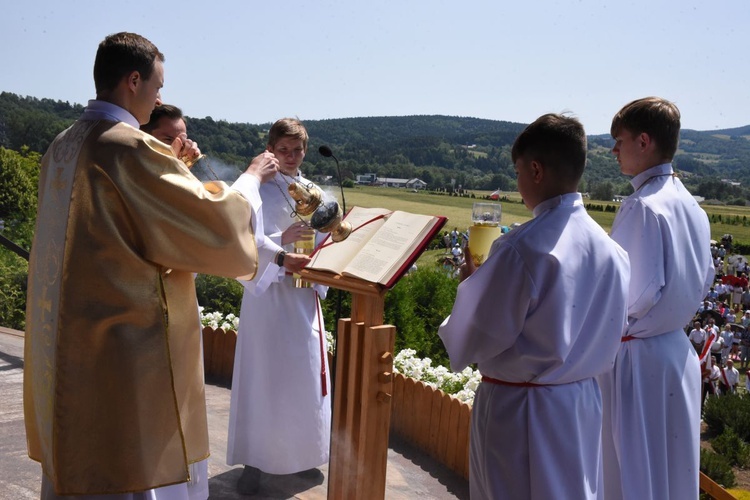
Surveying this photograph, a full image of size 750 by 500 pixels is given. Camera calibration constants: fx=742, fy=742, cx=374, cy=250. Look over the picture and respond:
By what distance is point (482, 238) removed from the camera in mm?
2936

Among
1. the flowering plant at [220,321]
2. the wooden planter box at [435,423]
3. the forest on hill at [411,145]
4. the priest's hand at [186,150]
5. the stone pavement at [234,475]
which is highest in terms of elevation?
the forest on hill at [411,145]

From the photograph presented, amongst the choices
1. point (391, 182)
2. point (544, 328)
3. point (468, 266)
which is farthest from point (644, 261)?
point (391, 182)

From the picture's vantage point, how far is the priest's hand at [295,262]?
3659 mm

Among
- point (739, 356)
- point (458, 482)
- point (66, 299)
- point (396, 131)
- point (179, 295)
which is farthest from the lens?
point (396, 131)

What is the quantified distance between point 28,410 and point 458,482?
2846 millimetres

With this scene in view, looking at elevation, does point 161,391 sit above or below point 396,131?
below

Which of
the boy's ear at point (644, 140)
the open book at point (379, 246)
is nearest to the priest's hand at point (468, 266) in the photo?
the open book at point (379, 246)

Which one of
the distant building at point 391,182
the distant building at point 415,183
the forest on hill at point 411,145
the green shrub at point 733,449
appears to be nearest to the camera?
the green shrub at point 733,449

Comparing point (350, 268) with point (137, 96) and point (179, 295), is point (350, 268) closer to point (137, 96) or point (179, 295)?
point (179, 295)

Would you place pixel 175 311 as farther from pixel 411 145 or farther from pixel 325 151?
pixel 411 145

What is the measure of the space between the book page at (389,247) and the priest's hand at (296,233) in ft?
3.13

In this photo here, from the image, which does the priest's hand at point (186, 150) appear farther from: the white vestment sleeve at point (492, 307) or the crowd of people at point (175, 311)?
the white vestment sleeve at point (492, 307)

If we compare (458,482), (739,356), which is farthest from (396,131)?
(458,482)

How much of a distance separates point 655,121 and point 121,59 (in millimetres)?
2334
